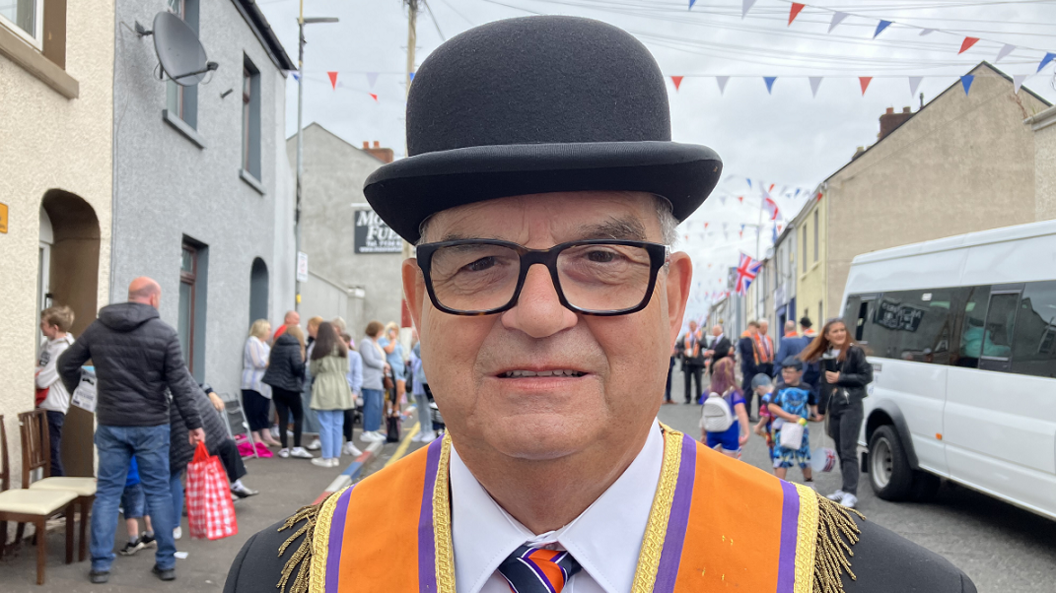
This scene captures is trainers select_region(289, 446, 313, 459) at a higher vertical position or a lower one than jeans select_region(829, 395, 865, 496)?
lower

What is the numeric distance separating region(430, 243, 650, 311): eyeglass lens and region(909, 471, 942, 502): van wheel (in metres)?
7.11

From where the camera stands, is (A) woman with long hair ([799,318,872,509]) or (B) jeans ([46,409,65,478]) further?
(A) woman with long hair ([799,318,872,509])

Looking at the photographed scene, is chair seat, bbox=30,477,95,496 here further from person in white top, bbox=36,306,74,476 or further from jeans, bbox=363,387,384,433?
jeans, bbox=363,387,384,433

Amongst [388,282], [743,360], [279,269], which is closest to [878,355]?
[743,360]

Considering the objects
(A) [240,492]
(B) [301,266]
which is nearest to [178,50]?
(A) [240,492]

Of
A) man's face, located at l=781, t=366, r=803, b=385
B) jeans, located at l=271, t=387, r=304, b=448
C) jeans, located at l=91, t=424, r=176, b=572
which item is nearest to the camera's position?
jeans, located at l=91, t=424, r=176, b=572

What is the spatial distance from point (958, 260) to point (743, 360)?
5.76 meters

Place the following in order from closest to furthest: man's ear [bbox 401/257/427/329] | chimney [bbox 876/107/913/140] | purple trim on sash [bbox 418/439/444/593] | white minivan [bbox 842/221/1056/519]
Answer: purple trim on sash [bbox 418/439/444/593]
man's ear [bbox 401/257/427/329]
white minivan [bbox 842/221/1056/519]
chimney [bbox 876/107/913/140]

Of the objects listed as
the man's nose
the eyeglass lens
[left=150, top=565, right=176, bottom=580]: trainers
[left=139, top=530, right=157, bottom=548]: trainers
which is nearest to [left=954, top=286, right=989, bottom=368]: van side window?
the eyeglass lens

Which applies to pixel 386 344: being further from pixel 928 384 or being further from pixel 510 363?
pixel 510 363

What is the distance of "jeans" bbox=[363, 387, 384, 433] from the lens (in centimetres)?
1030

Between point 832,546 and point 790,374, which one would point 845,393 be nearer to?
point 790,374

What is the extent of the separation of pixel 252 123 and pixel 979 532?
10822 millimetres

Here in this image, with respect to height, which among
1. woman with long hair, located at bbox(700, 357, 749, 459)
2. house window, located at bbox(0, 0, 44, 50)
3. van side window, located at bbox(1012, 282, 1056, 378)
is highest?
house window, located at bbox(0, 0, 44, 50)
